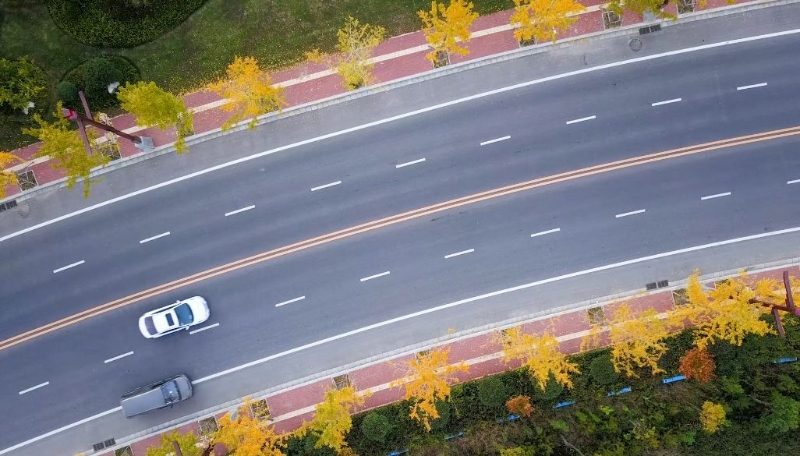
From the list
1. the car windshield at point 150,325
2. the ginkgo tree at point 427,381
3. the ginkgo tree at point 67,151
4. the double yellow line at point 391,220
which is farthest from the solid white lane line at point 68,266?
the ginkgo tree at point 427,381

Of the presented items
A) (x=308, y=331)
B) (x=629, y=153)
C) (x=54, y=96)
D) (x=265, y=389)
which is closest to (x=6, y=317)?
(x=54, y=96)

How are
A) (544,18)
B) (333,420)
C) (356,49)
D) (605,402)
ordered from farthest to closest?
(356,49)
(605,402)
(544,18)
(333,420)

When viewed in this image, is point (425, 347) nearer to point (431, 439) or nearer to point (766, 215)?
point (431, 439)

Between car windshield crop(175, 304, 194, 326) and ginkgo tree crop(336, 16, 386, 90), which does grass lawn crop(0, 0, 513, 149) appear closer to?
ginkgo tree crop(336, 16, 386, 90)

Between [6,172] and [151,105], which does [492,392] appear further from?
[6,172]

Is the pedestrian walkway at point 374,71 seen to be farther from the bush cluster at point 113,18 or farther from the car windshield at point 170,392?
the car windshield at point 170,392

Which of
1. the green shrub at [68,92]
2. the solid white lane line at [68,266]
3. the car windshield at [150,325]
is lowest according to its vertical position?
the car windshield at [150,325]

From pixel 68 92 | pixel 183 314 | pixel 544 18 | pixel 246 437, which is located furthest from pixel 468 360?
pixel 68 92
